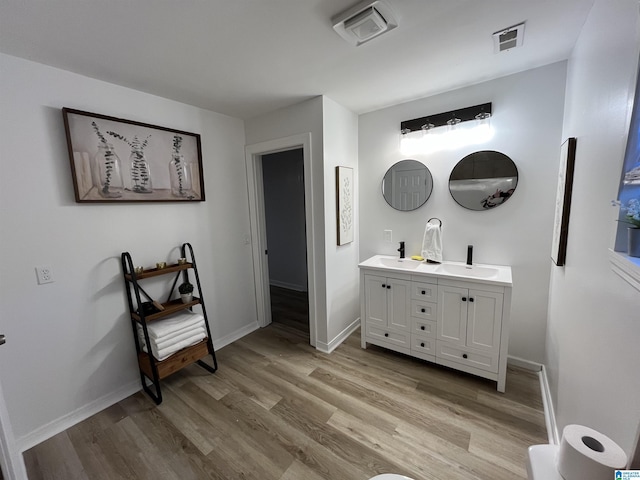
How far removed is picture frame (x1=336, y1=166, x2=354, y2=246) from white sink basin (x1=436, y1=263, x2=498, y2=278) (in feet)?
3.11

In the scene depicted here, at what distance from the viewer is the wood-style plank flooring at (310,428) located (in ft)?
4.74

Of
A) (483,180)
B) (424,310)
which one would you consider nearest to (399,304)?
(424,310)

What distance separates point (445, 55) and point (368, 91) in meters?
0.68

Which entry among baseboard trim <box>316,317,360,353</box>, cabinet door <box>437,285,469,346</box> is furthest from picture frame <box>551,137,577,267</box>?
baseboard trim <box>316,317,360,353</box>

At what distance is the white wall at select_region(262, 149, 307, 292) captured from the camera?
4.11m

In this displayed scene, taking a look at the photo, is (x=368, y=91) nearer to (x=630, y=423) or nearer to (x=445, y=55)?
(x=445, y=55)

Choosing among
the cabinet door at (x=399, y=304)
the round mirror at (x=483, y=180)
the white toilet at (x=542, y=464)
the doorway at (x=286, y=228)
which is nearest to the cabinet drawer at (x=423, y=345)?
the cabinet door at (x=399, y=304)

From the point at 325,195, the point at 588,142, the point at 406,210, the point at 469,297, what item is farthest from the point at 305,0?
the point at 469,297

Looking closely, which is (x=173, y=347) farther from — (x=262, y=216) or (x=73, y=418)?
(x=262, y=216)

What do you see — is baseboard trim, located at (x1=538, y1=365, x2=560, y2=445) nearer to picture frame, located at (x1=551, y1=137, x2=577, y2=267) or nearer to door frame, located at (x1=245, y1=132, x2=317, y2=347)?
picture frame, located at (x1=551, y1=137, x2=577, y2=267)

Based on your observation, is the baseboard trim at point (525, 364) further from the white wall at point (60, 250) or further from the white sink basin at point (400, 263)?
the white wall at point (60, 250)

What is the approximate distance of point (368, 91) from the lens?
2.21 m

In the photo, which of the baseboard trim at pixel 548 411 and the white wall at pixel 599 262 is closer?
the white wall at pixel 599 262

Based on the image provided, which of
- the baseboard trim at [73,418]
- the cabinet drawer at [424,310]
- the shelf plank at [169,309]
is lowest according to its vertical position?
the baseboard trim at [73,418]
